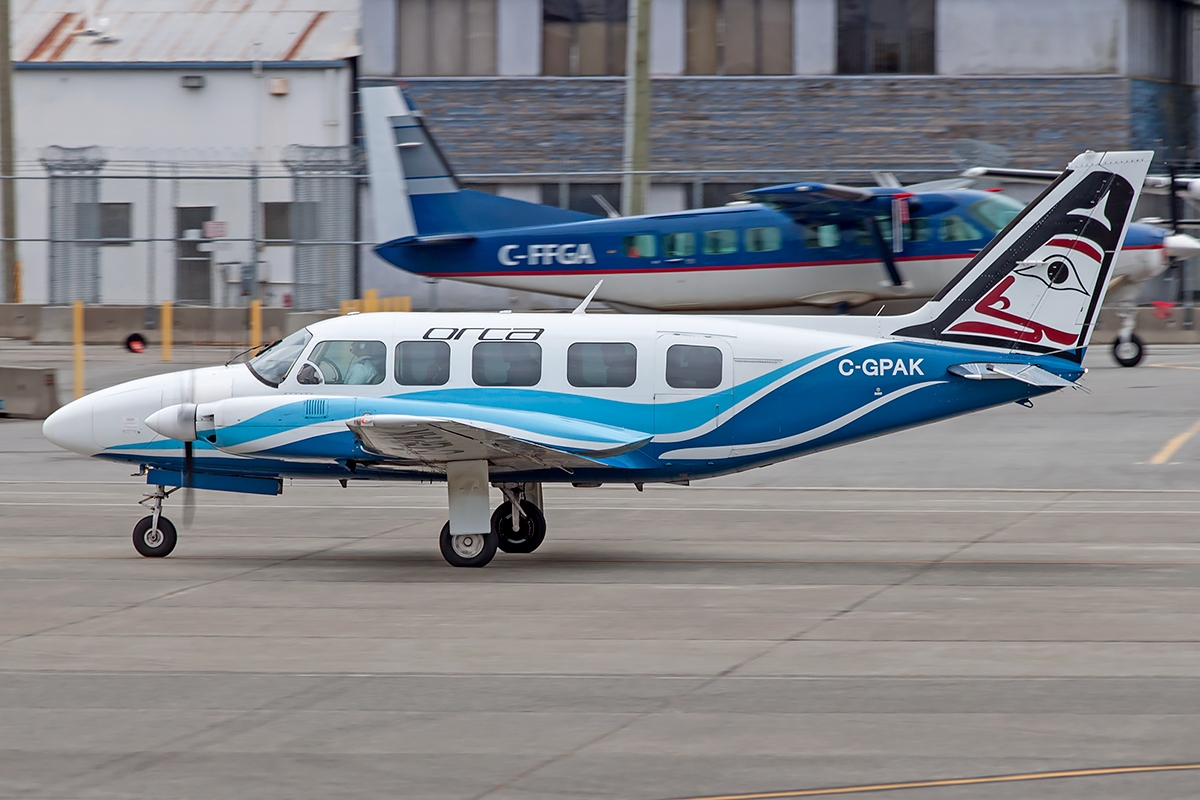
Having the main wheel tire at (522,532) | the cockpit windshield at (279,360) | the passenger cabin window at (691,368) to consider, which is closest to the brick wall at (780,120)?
→ the passenger cabin window at (691,368)

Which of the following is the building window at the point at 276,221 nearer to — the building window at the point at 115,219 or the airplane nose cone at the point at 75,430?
the building window at the point at 115,219

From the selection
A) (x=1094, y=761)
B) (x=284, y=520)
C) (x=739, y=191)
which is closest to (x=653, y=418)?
(x=284, y=520)

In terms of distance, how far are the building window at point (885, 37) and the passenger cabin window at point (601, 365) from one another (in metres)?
30.9

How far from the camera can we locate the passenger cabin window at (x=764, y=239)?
28.5 metres

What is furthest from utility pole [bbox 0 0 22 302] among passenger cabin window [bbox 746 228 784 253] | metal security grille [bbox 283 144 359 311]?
passenger cabin window [bbox 746 228 784 253]

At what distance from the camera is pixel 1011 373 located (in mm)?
13758

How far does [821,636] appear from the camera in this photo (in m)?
10.5

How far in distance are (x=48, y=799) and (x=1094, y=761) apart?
4.97 m

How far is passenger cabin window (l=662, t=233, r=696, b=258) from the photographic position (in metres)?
28.1

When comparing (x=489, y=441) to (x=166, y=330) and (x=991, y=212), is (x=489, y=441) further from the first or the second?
(x=166, y=330)

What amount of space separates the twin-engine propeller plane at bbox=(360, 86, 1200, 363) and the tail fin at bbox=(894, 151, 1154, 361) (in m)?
13.3

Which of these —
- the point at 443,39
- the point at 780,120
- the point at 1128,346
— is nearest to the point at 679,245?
the point at 1128,346

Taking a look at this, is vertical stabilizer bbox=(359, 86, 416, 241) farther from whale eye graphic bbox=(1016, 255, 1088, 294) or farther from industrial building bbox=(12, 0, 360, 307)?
whale eye graphic bbox=(1016, 255, 1088, 294)

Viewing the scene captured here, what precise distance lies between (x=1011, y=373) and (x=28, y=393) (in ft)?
57.6
